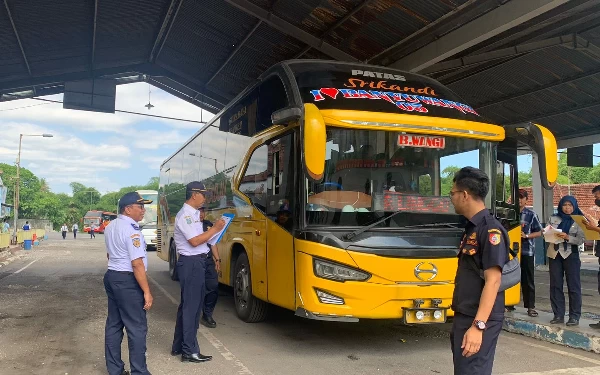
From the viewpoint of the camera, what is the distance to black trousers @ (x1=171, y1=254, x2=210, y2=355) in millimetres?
5430

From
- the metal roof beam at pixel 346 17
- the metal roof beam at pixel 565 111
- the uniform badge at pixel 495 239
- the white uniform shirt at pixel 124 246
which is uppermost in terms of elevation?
the metal roof beam at pixel 346 17

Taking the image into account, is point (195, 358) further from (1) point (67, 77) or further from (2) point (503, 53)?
(1) point (67, 77)

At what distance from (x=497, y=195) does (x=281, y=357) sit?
3098 mm

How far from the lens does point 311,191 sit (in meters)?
5.63

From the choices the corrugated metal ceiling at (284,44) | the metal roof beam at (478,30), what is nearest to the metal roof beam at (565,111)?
the corrugated metal ceiling at (284,44)

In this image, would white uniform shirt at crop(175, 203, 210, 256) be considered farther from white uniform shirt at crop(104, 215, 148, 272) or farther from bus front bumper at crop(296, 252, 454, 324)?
bus front bumper at crop(296, 252, 454, 324)

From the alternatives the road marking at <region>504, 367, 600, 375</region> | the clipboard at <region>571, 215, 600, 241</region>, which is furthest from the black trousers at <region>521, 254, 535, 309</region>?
the road marking at <region>504, 367, 600, 375</region>

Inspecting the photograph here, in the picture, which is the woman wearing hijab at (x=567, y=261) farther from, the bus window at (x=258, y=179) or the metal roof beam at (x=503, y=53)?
the metal roof beam at (x=503, y=53)

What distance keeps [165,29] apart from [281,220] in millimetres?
13216

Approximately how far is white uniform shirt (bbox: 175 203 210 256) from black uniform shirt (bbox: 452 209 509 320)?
3.15 meters

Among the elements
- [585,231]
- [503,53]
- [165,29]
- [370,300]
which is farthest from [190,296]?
[165,29]

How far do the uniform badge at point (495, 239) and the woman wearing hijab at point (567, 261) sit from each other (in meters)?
4.38

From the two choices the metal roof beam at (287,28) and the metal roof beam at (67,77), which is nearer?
the metal roof beam at (287,28)

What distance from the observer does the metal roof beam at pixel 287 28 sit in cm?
1289
